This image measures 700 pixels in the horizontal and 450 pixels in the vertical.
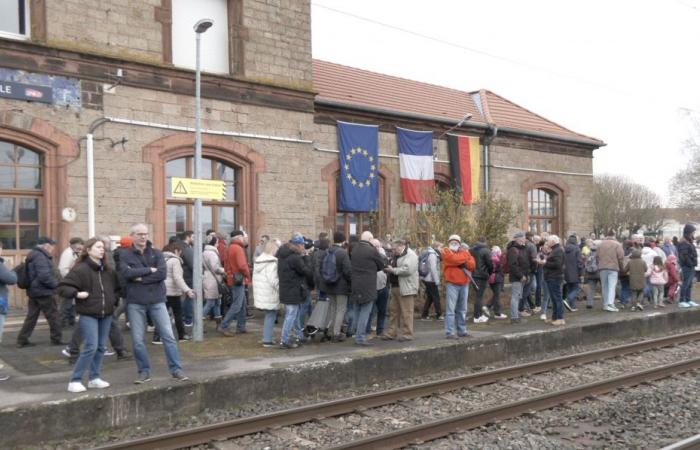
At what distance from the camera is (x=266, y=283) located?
1051 cm

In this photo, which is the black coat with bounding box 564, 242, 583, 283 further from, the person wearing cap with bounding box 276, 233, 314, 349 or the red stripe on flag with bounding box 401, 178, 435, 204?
the person wearing cap with bounding box 276, 233, 314, 349

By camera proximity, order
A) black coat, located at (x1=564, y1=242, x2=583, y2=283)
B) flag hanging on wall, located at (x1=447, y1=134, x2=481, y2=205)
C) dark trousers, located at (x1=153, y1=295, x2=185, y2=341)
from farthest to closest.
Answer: flag hanging on wall, located at (x1=447, y1=134, x2=481, y2=205) → black coat, located at (x1=564, y1=242, x2=583, y2=283) → dark trousers, located at (x1=153, y1=295, x2=185, y2=341)

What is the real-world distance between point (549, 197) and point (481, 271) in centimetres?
1366

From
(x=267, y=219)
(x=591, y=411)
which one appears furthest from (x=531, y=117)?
(x=591, y=411)

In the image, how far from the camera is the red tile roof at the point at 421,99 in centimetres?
2042

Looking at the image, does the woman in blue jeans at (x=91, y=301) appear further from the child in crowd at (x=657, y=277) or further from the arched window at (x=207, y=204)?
the child in crowd at (x=657, y=277)

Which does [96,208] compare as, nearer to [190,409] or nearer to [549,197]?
[190,409]

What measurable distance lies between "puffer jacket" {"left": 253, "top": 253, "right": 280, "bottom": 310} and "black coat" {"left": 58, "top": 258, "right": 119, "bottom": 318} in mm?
3051

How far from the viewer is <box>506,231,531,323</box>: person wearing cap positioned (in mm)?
13094

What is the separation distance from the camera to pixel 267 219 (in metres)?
16.1

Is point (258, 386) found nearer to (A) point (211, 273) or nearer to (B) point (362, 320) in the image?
(B) point (362, 320)

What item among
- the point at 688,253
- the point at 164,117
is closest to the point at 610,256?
the point at 688,253

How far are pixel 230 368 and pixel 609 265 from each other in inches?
388

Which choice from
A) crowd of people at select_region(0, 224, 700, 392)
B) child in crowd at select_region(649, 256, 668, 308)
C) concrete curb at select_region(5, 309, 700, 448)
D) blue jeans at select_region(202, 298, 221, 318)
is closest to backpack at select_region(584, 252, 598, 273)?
crowd of people at select_region(0, 224, 700, 392)
